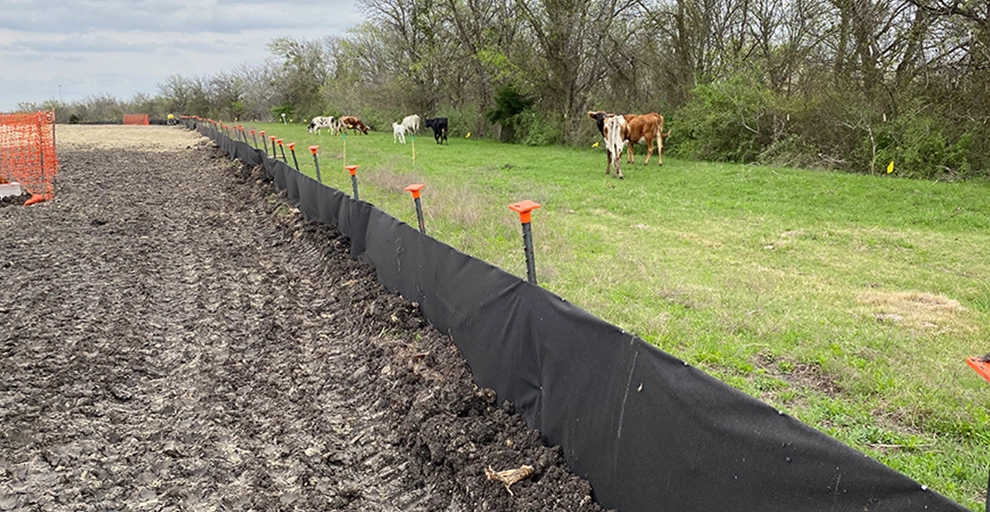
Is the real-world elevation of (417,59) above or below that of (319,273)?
above

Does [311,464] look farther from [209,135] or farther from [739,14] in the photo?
[209,135]

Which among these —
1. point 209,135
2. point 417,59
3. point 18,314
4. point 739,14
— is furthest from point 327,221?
point 417,59

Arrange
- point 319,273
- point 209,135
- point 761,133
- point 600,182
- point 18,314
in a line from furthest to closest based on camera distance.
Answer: point 209,135
point 761,133
point 600,182
point 319,273
point 18,314

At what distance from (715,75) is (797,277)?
16552 mm

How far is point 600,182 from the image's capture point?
50.0 feet

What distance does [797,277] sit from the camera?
276 inches

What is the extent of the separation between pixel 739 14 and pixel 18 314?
21466 millimetres

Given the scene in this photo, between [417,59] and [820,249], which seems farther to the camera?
[417,59]

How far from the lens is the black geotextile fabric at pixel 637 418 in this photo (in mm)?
2234

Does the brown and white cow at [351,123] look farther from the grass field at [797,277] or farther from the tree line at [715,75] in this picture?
the grass field at [797,277]

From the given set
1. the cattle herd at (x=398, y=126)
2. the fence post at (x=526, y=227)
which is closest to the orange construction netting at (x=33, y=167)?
the cattle herd at (x=398, y=126)

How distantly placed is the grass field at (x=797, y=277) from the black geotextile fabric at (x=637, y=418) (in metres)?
1.23

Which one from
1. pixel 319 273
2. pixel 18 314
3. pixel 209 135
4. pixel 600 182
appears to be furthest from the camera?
pixel 209 135

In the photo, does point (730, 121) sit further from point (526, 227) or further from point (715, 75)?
point (526, 227)
